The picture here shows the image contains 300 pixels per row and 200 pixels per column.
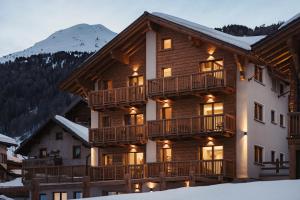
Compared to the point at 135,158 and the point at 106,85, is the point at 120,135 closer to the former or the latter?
the point at 135,158

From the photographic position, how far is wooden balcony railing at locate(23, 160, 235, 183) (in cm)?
3869

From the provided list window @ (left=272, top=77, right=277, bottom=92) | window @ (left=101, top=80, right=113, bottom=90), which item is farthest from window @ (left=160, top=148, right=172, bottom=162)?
window @ (left=272, top=77, right=277, bottom=92)

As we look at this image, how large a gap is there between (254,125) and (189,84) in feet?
15.4

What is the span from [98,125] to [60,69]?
442 feet

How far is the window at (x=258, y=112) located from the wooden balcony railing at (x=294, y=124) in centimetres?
1224

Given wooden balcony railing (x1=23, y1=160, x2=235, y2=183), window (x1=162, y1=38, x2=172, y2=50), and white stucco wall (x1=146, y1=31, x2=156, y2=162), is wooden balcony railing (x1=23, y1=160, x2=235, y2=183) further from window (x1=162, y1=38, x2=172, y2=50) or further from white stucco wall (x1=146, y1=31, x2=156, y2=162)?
window (x1=162, y1=38, x2=172, y2=50)

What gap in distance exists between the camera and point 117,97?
4375 cm

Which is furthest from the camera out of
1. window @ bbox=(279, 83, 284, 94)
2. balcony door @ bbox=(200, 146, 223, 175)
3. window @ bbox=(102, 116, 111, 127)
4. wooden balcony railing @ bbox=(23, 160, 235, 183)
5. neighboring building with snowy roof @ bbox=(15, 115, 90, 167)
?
neighboring building with snowy roof @ bbox=(15, 115, 90, 167)

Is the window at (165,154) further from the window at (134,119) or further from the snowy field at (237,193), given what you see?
the snowy field at (237,193)

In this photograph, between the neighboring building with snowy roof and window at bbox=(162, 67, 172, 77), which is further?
the neighboring building with snowy roof

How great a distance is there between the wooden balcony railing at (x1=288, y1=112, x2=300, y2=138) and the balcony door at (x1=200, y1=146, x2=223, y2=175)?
10.1 metres

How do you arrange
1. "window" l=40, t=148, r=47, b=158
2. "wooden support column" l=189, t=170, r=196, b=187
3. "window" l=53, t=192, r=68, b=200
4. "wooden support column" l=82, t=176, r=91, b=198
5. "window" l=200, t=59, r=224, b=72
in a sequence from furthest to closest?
"window" l=40, t=148, r=47, b=158, "window" l=53, t=192, r=68, b=200, "window" l=200, t=59, r=224, b=72, "wooden support column" l=82, t=176, r=91, b=198, "wooden support column" l=189, t=170, r=196, b=187

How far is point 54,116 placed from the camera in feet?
177

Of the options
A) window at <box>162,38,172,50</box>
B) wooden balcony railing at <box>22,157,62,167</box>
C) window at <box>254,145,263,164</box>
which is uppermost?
window at <box>162,38,172,50</box>
